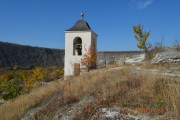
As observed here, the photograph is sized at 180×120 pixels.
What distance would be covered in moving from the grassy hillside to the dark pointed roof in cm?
7404

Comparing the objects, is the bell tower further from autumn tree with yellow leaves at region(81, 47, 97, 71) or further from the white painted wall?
autumn tree with yellow leaves at region(81, 47, 97, 71)

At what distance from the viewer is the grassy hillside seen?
96000mm

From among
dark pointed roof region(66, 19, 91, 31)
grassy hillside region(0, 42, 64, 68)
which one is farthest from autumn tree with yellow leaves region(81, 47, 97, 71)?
grassy hillside region(0, 42, 64, 68)

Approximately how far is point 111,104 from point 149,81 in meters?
1.24

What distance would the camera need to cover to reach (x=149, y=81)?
6.14 meters

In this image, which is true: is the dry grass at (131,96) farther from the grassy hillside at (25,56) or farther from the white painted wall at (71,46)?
the grassy hillside at (25,56)

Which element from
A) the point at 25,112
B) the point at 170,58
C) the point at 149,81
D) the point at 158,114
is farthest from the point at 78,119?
the point at 170,58

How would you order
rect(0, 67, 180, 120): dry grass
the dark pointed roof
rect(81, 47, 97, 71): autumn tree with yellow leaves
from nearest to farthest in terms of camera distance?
rect(0, 67, 180, 120): dry grass, rect(81, 47, 97, 71): autumn tree with yellow leaves, the dark pointed roof

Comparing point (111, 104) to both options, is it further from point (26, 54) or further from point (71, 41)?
point (26, 54)

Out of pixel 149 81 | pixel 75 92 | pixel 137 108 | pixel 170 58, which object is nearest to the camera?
pixel 137 108

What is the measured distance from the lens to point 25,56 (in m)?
102

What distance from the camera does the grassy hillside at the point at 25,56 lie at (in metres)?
96.0

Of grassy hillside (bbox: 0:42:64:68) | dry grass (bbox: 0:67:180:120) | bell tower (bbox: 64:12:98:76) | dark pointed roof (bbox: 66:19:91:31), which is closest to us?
dry grass (bbox: 0:67:180:120)

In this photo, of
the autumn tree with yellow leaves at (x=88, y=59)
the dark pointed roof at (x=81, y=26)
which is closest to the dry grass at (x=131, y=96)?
the autumn tree with yellow leaves at (x=88, y=59)
